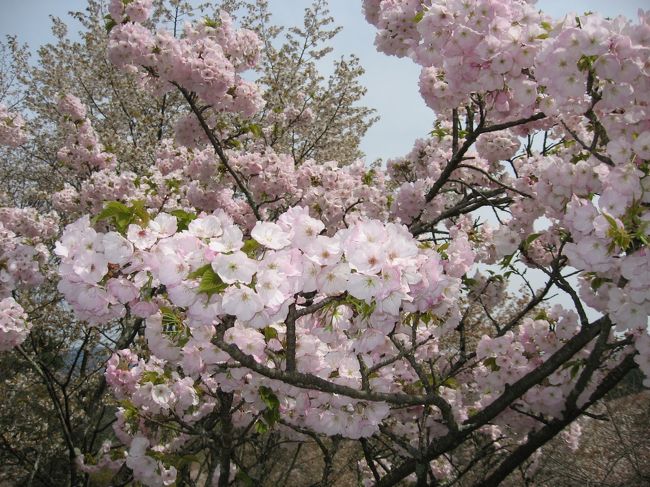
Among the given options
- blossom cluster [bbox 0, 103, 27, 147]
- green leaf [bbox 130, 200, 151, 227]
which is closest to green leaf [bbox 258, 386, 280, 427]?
green leaf [bbox 130, 200, 151, 227]

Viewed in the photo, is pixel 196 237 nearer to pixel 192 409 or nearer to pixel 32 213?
pixel 192 409

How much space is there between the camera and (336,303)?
2.01 metres

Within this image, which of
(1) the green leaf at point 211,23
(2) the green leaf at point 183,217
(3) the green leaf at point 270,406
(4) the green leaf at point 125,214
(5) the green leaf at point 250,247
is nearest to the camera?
(5) the green leaf at point 250,247

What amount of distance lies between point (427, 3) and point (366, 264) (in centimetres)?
316

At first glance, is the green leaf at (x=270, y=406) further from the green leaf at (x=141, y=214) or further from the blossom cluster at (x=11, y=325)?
the blossom cluster at (x=11, y=325)

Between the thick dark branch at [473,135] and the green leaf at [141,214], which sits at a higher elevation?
the thick dark branch at [473,135]

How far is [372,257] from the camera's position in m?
1.71

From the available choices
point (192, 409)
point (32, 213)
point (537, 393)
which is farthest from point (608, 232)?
point (32, 213)

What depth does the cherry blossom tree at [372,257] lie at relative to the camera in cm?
179

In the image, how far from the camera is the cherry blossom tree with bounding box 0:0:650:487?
1.79m

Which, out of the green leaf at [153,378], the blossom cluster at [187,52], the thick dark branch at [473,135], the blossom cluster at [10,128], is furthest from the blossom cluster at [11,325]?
the thick dark branch at [473,135]

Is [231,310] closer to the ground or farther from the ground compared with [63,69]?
closer to the ground

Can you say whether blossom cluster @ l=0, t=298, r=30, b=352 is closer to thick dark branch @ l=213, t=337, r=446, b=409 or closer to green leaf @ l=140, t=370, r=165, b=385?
green leaf @ l=140, t=370, r=165, b=385

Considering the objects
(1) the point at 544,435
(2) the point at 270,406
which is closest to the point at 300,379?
(2) the point at 270,406
